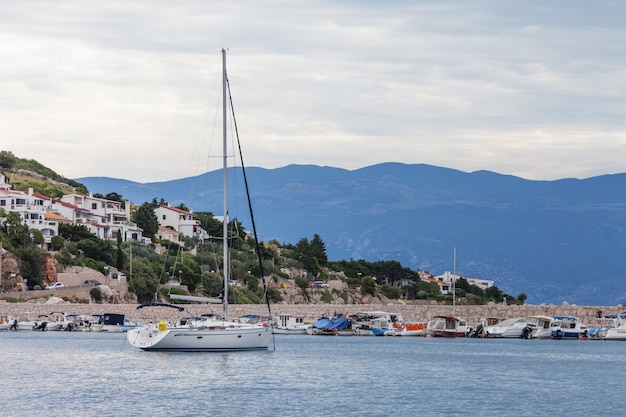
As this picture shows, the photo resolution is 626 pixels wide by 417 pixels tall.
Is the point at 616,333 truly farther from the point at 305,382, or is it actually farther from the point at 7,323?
the point at 305,382

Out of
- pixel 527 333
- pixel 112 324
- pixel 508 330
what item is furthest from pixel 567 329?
pixel 112 324

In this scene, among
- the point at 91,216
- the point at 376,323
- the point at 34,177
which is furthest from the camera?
the point at 34,177

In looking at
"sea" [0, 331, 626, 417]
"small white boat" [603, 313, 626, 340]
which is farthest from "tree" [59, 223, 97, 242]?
"small white boat" [603, 313, 626, 340]

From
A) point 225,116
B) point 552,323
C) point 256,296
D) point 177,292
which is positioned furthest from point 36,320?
point 552,323

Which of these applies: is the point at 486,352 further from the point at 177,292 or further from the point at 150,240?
the point at 150,240

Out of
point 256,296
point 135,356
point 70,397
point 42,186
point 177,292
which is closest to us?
point 70,397

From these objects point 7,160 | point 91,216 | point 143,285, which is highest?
point 7,160

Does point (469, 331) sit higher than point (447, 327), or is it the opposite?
point (447, 327)

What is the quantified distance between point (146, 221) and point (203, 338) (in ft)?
236

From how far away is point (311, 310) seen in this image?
295ft

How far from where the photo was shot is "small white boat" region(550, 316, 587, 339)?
81.8 m

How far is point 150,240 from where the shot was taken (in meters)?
119

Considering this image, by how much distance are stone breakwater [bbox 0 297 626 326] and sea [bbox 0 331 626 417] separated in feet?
53.8

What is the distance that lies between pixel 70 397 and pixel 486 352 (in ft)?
109
